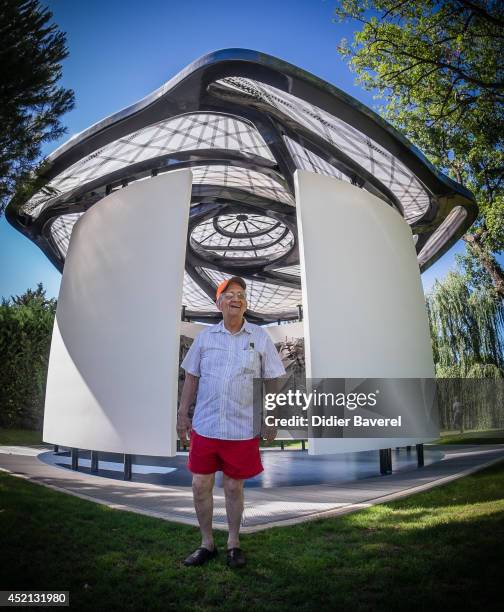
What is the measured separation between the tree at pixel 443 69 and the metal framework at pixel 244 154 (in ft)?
5.91

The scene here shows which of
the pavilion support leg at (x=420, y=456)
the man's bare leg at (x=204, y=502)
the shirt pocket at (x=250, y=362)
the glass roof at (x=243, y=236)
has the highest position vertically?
the glass roof at (x=243, y=236)

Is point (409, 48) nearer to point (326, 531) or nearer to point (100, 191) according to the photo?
point (100, 191)

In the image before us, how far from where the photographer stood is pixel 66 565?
126 inches

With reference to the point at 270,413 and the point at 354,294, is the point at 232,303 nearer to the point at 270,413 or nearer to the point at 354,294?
the point at 270,413

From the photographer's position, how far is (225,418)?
11.4 feet

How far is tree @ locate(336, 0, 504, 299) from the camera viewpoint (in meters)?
9.98

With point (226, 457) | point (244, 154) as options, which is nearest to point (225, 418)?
point (226, 457)

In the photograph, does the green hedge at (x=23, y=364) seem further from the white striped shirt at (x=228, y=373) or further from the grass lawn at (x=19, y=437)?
the white striped shirt at (x=228, y=373)

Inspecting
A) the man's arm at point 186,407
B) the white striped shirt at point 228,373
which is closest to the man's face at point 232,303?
the white striped shirt at point 228,373

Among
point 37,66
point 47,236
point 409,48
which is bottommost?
point 37,66

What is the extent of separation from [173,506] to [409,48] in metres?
12.3

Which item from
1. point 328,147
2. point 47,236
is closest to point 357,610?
point 328,147

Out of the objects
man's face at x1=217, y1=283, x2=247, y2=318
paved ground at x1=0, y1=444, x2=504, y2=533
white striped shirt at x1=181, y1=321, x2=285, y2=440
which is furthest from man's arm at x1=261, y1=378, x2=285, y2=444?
paved ground at x1=0, y1=444, x2=504, y2=533

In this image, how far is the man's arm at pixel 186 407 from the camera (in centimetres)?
356
